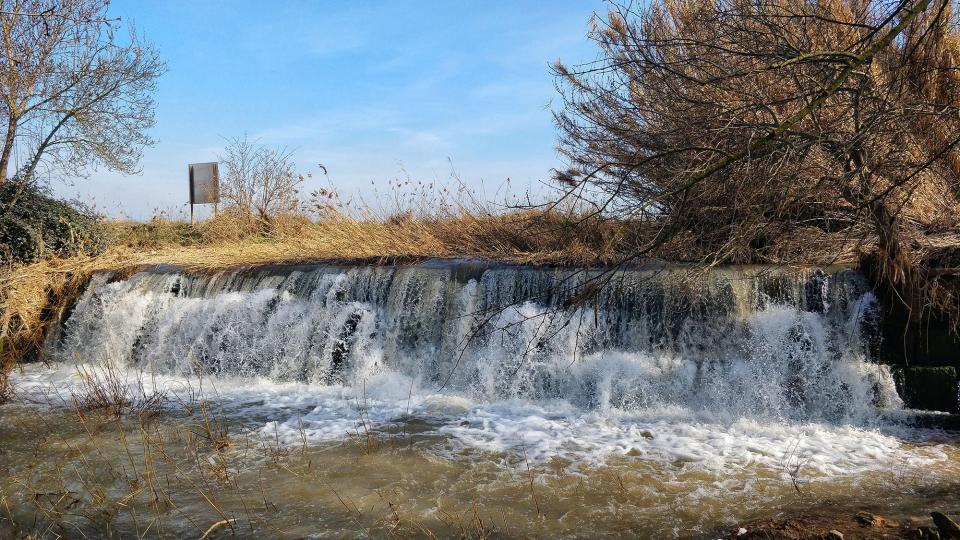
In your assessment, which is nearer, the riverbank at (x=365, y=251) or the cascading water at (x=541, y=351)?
the cascading water at (x=541, y=351)

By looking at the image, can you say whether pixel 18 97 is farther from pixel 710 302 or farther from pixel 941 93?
pixel 941 93

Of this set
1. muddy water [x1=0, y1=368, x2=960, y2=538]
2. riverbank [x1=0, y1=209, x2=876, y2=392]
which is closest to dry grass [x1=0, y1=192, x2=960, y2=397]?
riverbank [x1=0, y1=209, x2=876, y2=392]

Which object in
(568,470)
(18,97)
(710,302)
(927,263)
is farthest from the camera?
(18,97)

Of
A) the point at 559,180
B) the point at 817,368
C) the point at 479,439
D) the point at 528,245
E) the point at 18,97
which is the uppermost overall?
the point at 18,97

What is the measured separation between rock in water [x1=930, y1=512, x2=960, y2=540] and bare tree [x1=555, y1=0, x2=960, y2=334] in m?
1.81

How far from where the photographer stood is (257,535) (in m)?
3.80

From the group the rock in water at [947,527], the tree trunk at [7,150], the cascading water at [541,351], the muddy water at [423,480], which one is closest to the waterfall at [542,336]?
the cascading water at [541,351]

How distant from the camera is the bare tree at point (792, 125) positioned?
4391mm

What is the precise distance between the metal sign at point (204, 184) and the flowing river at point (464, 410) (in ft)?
18.9

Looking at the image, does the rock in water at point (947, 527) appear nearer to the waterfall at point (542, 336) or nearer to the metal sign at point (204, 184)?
the waterfall at point (542, 336)

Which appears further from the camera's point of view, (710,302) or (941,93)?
(710,302)

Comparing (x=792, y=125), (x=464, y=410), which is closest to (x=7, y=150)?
(x=464, y=410)

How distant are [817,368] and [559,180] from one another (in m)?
3.80

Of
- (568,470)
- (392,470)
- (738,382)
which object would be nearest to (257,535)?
(392,470)
